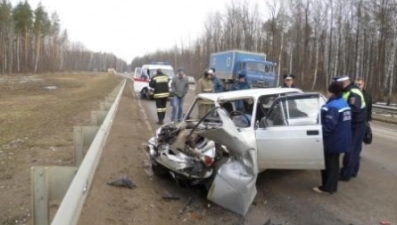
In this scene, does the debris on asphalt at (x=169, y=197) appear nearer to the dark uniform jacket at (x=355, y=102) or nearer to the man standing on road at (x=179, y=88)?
the dark uniform jacket at (x=355, y=102)

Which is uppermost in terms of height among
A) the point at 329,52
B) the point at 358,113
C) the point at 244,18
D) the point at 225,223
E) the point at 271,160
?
the point at 244,18

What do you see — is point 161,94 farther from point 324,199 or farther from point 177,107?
point 324,199

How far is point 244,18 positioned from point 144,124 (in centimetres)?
5058

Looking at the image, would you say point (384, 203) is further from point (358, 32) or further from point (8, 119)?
point (358, 32)

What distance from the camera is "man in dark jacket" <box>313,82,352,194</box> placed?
614 centimetres

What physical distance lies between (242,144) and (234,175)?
41cm

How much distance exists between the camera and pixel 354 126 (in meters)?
7.19

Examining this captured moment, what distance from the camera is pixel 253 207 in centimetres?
564

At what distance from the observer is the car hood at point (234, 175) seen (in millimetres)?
5223

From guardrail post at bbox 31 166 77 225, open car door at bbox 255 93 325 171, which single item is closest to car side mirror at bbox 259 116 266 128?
open car door at bbox 255 93 325 171

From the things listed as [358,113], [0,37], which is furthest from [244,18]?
[358,113]

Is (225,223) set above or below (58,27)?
below

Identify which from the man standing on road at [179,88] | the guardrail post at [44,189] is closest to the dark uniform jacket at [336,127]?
the guardrail post at [44,189]

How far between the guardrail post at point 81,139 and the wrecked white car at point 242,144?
97 centimetres
